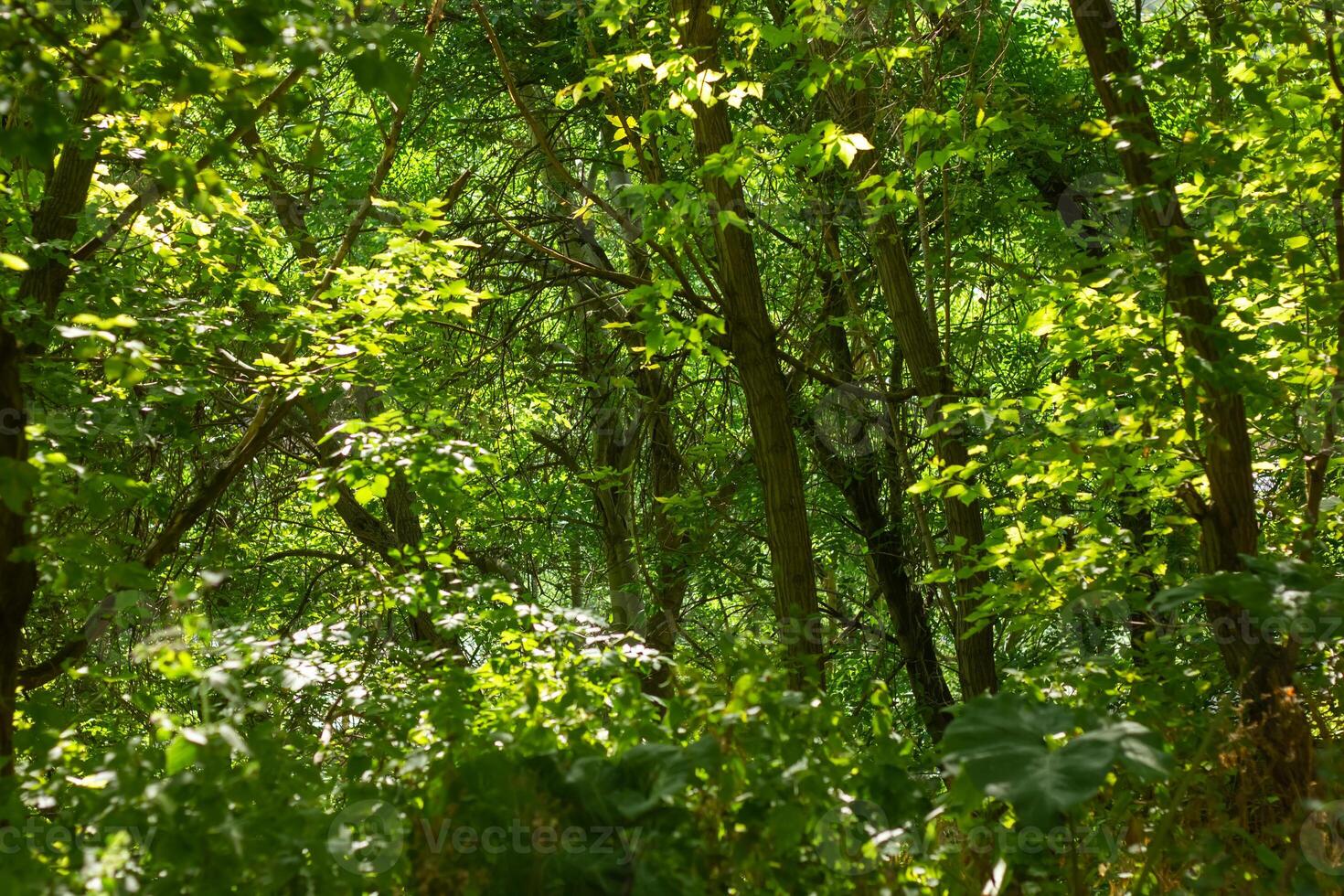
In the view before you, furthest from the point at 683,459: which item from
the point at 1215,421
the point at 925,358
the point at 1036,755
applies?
the point at 1036,755

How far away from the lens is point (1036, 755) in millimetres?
2090

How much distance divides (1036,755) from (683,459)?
19.4 ft

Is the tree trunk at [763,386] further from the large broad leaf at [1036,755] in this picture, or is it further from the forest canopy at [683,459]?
the large broad leaf at [1036,755]

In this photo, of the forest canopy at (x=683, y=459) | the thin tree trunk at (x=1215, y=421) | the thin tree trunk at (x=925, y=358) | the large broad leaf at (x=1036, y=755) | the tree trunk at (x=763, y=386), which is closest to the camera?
the large broad leaf at (x=1036, y=755)

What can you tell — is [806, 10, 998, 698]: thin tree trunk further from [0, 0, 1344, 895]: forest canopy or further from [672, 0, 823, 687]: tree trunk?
[672, 0, 823, 687]: tree trunk

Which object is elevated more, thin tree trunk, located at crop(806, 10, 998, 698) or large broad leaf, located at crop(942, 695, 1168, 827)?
thin tree trunk, located at crop(806, 10, 998, 698)

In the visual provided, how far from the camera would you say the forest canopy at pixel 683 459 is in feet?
7.48

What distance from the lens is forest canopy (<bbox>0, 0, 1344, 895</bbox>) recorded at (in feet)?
7.48

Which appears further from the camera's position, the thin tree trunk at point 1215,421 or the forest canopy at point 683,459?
the thin tree trunk at point 1215,421

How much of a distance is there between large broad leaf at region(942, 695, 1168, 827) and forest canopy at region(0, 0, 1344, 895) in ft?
0.05

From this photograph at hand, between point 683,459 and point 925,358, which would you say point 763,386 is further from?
point 683,459

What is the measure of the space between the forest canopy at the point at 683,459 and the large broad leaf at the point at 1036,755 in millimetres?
14

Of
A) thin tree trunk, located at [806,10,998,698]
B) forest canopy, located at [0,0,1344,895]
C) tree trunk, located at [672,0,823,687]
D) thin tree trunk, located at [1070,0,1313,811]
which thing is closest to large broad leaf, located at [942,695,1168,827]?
forest canopy, located at [0,0,1344,895]

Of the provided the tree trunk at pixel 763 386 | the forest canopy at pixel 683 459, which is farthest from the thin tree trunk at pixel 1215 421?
the tree trunk at pixel 763 386
